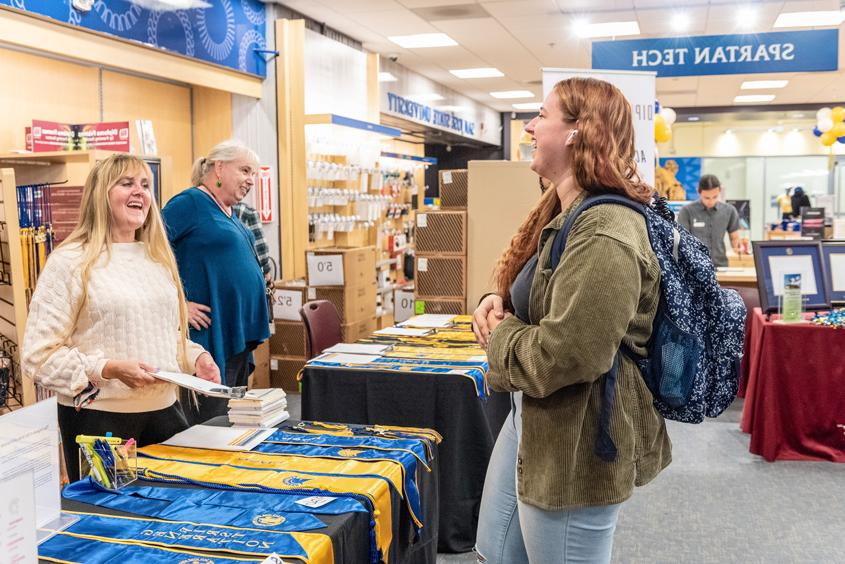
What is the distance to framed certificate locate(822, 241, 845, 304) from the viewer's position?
473 centimetres

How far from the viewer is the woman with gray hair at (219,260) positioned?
341 cm

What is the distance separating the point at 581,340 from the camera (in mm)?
1454

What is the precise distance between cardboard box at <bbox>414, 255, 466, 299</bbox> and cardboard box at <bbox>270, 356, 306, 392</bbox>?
1.46 metres

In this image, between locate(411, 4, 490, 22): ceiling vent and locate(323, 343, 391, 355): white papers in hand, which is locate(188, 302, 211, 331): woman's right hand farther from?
locate(411, 4, 490, 22): ceiling vent

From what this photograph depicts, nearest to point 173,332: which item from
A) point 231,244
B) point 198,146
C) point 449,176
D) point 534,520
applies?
point 231,244

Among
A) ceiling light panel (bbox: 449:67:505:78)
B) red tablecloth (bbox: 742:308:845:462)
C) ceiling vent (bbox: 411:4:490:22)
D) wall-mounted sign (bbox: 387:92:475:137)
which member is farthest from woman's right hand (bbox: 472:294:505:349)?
ceiling light panel (bbox: 449:67:505:78)

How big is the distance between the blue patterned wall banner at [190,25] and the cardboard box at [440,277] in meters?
2.30

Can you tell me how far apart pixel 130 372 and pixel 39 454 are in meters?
0.54

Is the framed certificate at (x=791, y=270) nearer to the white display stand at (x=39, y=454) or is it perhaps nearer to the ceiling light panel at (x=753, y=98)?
the white display stand at (x=39, y=454)

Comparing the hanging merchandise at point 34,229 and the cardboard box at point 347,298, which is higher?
the hanging merchandise at point 34,229

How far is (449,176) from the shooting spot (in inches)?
210

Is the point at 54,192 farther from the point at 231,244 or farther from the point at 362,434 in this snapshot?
the point at 362,434

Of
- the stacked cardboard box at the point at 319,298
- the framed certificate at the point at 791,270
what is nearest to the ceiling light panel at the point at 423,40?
the stacked cardboard box at the point at 319,298

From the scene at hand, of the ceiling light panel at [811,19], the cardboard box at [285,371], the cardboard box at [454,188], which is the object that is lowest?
the cardboard box at [285,371]
